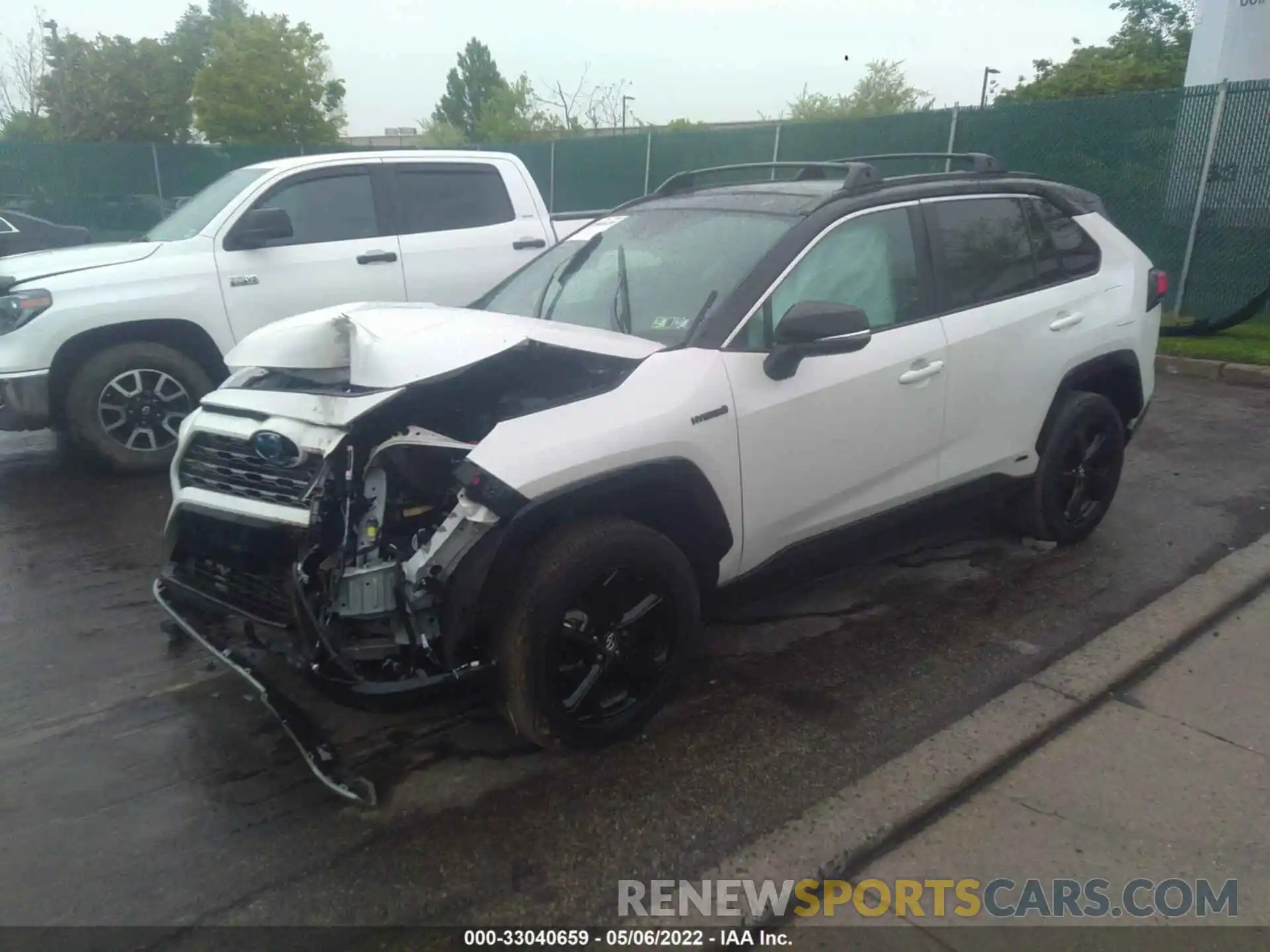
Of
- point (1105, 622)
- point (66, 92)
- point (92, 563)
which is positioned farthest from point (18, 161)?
point (1105, 622)

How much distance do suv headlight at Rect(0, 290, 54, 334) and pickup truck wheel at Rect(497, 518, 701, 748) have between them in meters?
4.46

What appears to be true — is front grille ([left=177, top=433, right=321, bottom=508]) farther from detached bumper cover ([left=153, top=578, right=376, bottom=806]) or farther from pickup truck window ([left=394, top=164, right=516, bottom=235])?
pickup truck window ([left=394, top=164, right=516, bottom=235])

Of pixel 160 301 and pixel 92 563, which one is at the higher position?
pixel 160 301

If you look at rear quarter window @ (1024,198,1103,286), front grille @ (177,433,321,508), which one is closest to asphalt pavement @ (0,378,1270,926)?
front grille @ (177,433,321,508)

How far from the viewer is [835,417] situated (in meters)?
3.58

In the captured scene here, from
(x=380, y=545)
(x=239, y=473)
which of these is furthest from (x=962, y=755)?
(x=239, y=473)

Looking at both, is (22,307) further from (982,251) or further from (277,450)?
(982,251)

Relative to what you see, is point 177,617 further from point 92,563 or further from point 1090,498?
point 1090,498

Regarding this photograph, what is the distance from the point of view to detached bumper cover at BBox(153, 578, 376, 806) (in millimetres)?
2949

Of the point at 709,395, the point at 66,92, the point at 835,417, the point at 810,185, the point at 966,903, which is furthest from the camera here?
the point at 66,92

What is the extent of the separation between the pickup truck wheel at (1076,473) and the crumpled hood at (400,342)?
229 cm

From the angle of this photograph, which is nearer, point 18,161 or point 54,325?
point 54,325

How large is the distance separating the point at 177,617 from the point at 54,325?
3.44m

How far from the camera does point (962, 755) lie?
3.17 m
